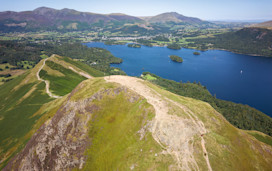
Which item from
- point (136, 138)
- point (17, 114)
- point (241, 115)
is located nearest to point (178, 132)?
point (136, 138)

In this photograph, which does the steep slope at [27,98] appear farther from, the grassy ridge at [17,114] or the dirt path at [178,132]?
the dirt path at [178,132]

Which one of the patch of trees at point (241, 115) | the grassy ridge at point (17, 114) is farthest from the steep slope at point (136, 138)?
the patch of trees at point (241, 115)

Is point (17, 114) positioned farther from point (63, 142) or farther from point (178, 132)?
point (178, 132)

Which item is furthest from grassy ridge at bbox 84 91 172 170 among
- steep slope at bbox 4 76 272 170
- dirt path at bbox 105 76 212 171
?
dirt path at bbox 105 76 212 171

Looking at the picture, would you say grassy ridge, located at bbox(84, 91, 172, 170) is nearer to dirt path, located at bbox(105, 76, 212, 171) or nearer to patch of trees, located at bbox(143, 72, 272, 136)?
dirt path, located at bbox(105, 76, 212, 171)

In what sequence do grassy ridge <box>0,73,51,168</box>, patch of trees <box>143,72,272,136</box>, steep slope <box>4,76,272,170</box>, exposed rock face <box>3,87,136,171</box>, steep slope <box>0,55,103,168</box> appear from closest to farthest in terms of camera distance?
steep slope <box>4,76,272,170</box>, exposed rock face <box>3,87,136,171</box>, grassy ridge <box>0,73,51,168</box>, steep slope <box>0,55,103,168</box>, patch of trees <box>143,72,272,136</box>

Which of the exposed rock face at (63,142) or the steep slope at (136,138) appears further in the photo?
the exposed rock face at (63,142)

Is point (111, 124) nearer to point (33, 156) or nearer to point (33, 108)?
point (33, 156)

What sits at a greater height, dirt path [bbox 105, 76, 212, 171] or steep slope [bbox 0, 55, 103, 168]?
dirt path [bbox 105, 76, 212, 171]
